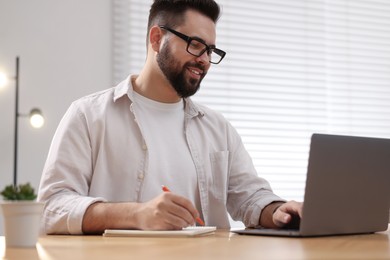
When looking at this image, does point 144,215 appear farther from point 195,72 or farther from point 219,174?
point 195,72

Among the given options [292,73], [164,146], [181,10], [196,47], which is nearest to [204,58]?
[196,47]

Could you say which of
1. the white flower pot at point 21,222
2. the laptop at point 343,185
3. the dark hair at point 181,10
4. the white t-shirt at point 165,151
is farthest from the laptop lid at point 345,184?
the dark hair at point 181,10

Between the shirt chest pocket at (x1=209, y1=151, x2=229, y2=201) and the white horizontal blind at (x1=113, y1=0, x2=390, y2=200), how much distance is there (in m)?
1.28

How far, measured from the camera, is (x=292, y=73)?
3602mm

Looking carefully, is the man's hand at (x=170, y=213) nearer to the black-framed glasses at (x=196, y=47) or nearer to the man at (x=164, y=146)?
the man at (x=164, y=146)

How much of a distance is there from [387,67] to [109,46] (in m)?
1.83

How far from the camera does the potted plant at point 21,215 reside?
104cm

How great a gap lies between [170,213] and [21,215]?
40 cm

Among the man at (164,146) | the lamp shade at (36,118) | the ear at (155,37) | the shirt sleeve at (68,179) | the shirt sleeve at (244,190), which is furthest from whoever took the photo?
the lamp shade at (36,118)

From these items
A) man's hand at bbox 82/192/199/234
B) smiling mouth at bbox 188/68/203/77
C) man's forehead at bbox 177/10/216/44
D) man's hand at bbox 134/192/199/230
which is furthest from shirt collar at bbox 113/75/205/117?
man's hand at bbox 134/192/199/230

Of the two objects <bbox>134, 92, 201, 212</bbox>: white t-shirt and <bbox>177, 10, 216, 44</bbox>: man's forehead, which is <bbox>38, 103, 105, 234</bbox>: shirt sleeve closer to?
<bbox>134, 92, 201, 212</bbox>: white t-shirt

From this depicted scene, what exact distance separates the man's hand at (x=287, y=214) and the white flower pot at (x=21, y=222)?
2.39 feet

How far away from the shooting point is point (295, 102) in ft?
11.8

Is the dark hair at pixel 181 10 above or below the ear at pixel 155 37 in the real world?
above
